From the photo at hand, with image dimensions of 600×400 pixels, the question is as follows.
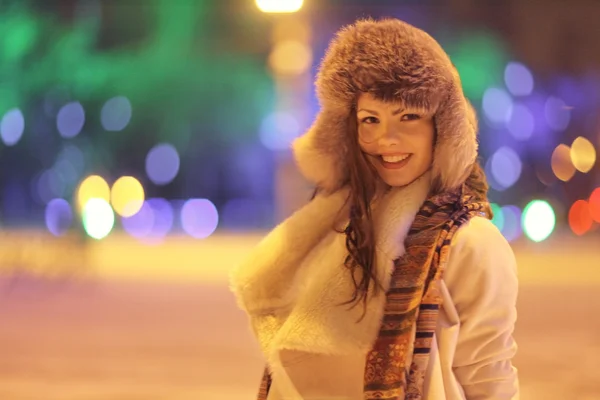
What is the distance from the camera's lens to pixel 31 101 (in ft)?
68.1

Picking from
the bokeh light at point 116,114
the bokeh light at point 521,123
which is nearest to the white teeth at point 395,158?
the bokeh light at point 116,114

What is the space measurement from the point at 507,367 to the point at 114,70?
24.0 m

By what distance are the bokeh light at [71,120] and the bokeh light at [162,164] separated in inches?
289

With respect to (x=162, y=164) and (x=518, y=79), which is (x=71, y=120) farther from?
(x=518, y=79)

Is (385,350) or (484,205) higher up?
(484,205)

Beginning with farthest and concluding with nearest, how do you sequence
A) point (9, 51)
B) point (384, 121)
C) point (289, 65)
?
1. point (9, 51)
2. point (289, 65)
3. point (384, 121)

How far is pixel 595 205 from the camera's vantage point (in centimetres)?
1839

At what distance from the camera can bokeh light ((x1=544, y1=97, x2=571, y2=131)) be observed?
27.4 metres

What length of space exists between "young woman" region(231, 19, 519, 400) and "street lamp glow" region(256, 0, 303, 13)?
19.0 feet

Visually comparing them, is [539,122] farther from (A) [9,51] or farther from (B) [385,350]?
(B) [385,350]

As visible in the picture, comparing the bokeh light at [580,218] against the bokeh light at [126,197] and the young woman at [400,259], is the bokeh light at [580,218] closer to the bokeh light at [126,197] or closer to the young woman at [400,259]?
the bokeh light at [126,197]

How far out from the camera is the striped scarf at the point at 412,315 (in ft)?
5.06

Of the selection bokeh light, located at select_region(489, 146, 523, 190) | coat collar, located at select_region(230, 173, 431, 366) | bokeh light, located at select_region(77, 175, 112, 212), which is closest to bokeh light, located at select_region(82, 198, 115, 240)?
bokeh light, located at select_region(77, 175, 112, 212)

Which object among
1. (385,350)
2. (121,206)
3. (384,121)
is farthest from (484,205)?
(121,206)
